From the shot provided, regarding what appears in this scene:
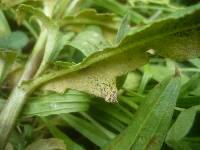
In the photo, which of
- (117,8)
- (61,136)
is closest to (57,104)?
(61,136)

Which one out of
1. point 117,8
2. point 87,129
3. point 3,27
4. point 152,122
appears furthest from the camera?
point 117,8

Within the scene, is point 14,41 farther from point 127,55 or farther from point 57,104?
point 127,55

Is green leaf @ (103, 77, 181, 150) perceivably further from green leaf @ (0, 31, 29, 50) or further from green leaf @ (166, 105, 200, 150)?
green leaf @ (0, 31, 29, 50)

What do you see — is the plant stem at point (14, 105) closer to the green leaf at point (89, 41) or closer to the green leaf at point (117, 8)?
the green leaf at point (89, 41)

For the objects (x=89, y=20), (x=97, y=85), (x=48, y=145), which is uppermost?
(x=89, y=20)

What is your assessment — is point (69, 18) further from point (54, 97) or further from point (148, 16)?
point (148, 16)

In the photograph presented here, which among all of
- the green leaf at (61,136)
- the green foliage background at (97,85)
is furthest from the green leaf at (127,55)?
the green leaf at (61,136)
